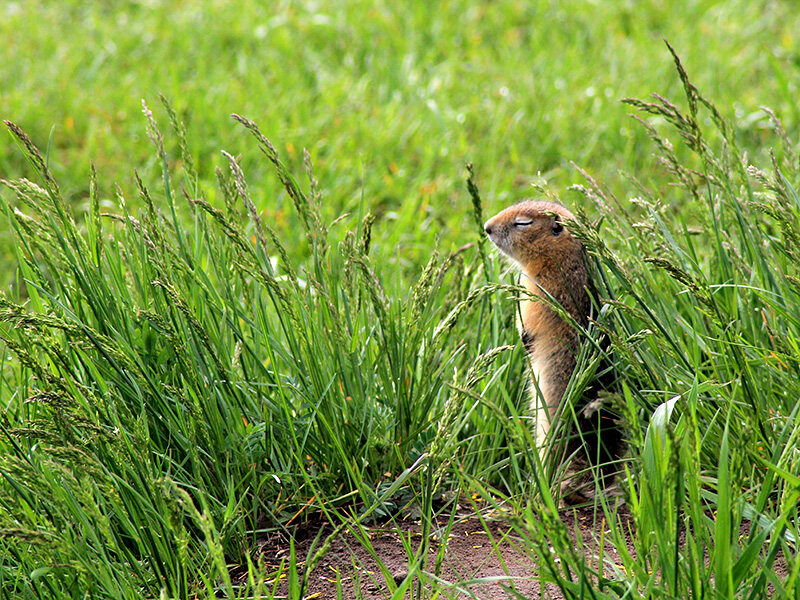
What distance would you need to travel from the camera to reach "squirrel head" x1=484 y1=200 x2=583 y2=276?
3.31m

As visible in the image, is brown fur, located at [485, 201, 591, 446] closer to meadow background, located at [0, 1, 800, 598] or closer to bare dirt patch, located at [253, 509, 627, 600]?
meadow background, located at [0, 1, 800, 598]

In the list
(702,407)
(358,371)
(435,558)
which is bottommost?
(435,558)

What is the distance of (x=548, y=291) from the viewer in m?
3.33

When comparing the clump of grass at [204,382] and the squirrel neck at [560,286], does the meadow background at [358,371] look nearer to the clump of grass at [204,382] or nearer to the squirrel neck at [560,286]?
→ the clump of grass at [204,382]

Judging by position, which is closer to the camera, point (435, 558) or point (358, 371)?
point (435, 558)

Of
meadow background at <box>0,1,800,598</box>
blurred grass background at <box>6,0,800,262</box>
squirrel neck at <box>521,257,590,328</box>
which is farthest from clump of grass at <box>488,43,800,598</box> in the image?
blurred grass background at <box>6,0,800,262</box>

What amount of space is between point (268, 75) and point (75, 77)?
1427 mm

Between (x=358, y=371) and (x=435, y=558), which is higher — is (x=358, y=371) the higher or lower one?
the higher one

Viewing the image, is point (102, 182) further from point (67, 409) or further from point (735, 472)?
point (735, 472)

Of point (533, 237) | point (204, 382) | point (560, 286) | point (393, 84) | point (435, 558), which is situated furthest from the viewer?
point (393, 84)

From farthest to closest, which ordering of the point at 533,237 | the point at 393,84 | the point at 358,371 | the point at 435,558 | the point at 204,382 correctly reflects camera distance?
the point at 393,84
the point at 533,237
the point at 358,371
the point at 204,382
the point at 435,558

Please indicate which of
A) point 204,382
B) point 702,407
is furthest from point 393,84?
point 702,407

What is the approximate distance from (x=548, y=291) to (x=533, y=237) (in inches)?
8.9

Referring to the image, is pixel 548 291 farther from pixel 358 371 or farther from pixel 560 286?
pixel 358 371
